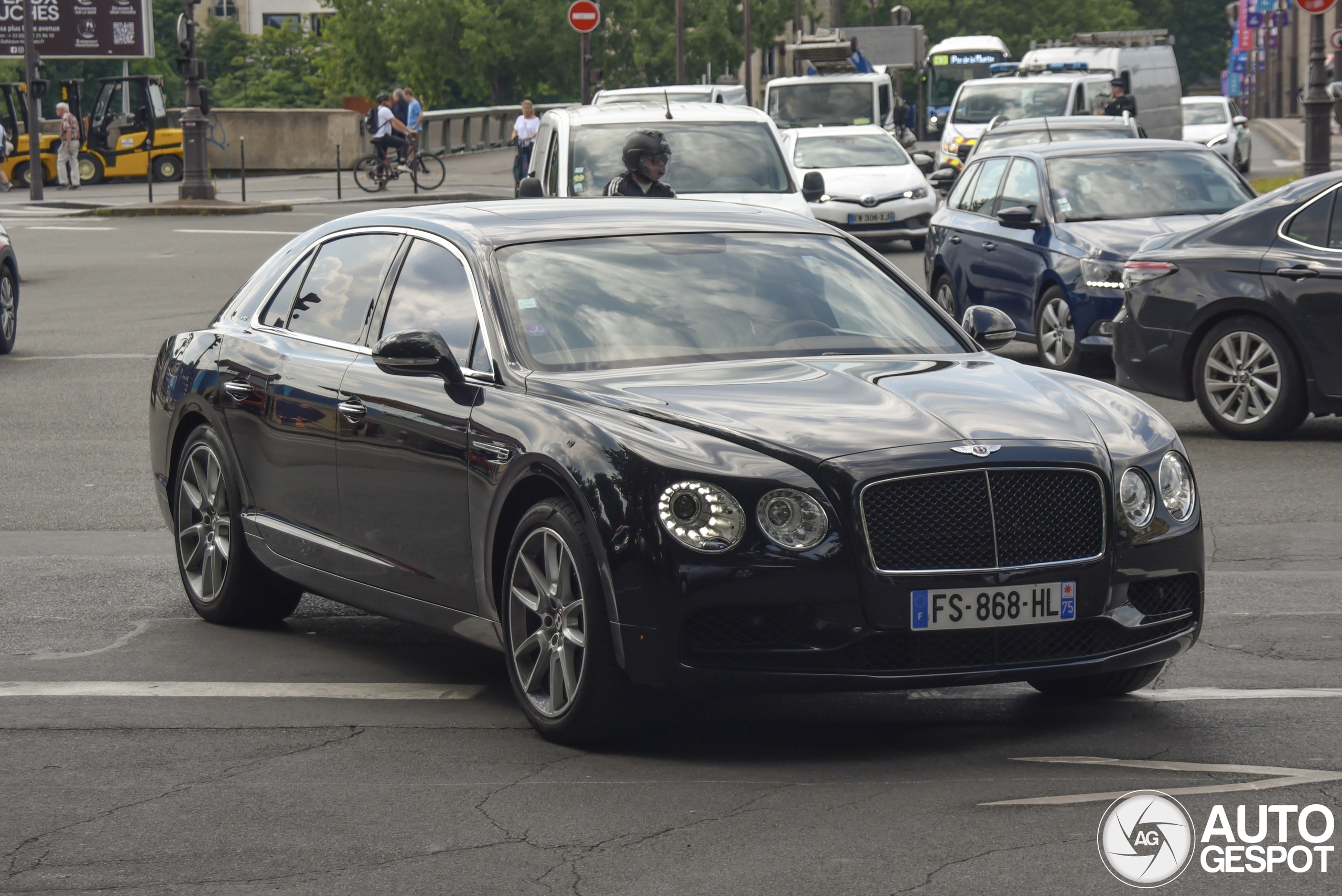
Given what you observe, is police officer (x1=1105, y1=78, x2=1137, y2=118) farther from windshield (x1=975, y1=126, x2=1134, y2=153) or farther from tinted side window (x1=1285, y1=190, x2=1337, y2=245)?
tinted side window (x1=1285, y1=190, x2=1337, y2=245)

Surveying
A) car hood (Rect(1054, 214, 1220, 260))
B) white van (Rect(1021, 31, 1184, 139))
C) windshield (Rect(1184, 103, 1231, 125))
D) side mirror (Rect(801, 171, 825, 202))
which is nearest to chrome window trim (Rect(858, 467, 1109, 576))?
car hood (Rect(1054, 214, 1220, 260))

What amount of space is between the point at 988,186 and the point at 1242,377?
473 cm

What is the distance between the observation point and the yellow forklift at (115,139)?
1863 inches

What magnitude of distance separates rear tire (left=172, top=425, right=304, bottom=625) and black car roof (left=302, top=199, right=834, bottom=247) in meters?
0.99

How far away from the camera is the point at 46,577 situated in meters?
8.35

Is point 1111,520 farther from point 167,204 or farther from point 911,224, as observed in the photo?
point 167,204

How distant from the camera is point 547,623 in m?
5.64

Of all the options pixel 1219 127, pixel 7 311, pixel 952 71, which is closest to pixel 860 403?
pixel 7 311

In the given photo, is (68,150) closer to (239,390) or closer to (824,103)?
(824,103)

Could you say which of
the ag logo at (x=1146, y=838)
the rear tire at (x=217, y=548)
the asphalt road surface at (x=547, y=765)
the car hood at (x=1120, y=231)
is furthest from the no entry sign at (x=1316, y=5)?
the ag logo at (x=1146, y=838)

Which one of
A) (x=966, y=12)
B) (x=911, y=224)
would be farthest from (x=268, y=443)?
(x=966, y=12)

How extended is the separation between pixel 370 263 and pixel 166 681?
1.51 m

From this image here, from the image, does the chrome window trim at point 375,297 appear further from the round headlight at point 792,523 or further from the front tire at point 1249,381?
the front tire at point 1249,381

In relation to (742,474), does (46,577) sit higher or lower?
lower
